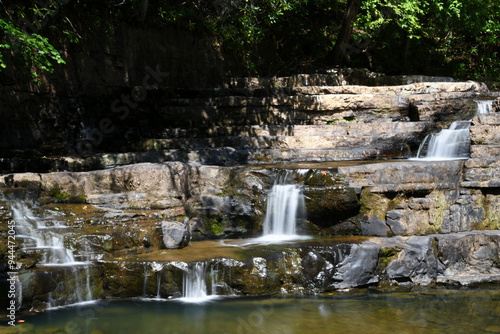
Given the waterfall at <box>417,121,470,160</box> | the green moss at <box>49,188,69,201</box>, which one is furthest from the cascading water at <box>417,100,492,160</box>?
the green moss at <box>49,188,69,201</box>

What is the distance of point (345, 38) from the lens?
13375mm

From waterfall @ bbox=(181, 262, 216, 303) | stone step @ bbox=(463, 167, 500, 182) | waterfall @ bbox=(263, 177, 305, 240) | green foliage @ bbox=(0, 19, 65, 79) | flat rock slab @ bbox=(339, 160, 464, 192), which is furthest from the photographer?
waterfall @ bbox=(263, 177, 305, 240)

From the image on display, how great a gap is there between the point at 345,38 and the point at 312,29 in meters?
1.45

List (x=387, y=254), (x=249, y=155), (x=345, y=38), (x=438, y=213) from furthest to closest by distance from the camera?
(x=345, y=38)
(x=249, y=155)
(x=438, y=213)
(x=387, y=254)

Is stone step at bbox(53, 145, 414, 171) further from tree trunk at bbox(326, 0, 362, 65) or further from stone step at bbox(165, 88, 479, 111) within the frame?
tree trunk at bbox(326, 0, 362, 65)

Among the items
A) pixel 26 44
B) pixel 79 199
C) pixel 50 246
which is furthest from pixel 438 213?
pixel 26 44

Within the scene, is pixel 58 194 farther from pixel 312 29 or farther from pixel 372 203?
pixel 312 29

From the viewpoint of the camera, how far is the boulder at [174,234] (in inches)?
234

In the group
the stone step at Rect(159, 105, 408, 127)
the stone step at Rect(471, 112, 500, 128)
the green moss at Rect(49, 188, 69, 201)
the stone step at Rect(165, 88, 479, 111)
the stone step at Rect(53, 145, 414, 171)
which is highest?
the stone step at Rect(165, 88, 479, 111)

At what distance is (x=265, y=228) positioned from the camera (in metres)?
6.76

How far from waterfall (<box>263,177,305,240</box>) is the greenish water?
138cm

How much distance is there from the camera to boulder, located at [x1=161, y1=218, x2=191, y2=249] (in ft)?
19.5

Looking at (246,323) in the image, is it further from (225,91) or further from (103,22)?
(103,22)

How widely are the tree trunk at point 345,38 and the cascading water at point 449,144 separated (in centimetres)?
564
